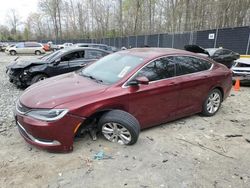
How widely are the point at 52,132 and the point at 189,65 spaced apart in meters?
2.94

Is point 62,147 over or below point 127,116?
below

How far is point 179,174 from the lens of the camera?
3.02 meters

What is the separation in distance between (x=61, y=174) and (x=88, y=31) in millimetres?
52018

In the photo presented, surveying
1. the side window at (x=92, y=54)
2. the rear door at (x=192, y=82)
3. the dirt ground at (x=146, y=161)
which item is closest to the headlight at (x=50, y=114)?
the dirt ground at (x=146, y=161)

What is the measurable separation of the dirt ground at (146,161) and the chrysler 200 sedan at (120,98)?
0.23m

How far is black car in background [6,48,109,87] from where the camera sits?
7297mm

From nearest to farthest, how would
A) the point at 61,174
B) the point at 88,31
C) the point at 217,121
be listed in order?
the point at 61,174, the point at 217,121, the point at 88,31

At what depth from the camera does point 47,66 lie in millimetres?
7473

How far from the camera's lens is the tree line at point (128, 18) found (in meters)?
25.1

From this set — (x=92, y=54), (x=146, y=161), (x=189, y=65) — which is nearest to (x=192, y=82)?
(x=189, y=65)

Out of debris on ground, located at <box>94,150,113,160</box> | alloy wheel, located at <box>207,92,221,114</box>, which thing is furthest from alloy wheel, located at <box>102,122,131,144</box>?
alloy wheel, located at <box>207,92,221,114</box>

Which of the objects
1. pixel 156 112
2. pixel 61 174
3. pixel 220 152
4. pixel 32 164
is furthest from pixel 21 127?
pixel 220 152

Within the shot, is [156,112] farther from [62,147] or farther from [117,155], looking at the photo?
[62,147]

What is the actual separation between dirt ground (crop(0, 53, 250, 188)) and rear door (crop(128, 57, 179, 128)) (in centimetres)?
32
